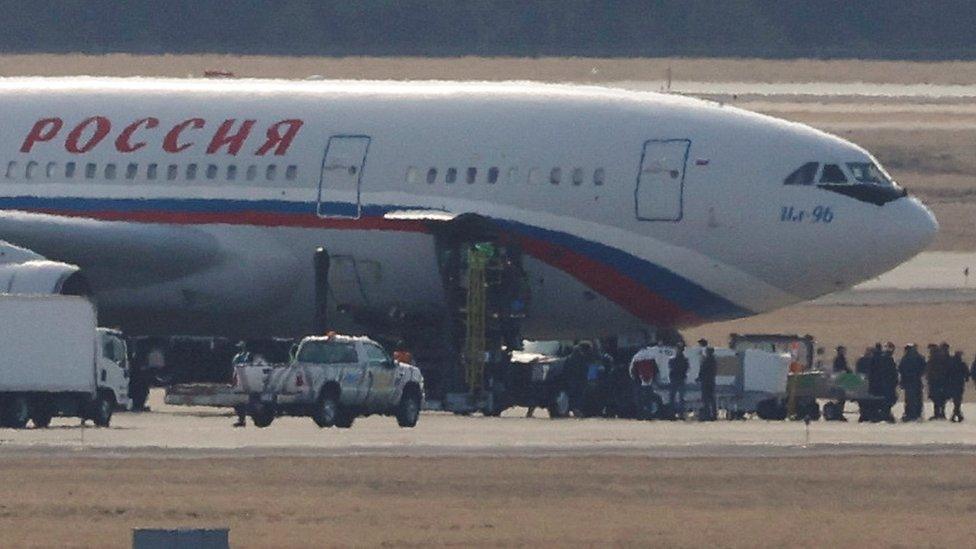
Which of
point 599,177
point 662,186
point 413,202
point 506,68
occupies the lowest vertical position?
point 413,202

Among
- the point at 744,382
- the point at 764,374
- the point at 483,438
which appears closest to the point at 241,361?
the point at 483,438

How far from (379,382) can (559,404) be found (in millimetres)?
7507

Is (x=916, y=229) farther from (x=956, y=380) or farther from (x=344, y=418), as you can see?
(x=344, y=418)

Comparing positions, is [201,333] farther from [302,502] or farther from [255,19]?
[255,19]

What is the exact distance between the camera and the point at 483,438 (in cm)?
4762

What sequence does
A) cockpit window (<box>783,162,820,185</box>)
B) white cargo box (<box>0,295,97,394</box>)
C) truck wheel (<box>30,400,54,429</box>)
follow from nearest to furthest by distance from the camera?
white cargo box (<box>0,295,97,394</box>), truck wheel (<box>30,400,54,429</box>), cockpit window (<box>783,162,820,185</box>)

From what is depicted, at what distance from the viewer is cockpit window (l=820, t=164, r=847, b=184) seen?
2288 inches

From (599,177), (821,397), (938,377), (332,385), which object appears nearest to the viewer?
(332,385)

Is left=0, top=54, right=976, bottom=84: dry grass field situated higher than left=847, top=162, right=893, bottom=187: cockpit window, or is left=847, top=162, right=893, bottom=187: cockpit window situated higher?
left=0, top=54, right=976, bottom=84: dry grass field

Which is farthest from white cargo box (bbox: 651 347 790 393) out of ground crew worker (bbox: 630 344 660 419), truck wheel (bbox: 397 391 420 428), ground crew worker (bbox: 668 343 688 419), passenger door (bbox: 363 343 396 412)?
passenger door (bbox: 363 343 396 412)

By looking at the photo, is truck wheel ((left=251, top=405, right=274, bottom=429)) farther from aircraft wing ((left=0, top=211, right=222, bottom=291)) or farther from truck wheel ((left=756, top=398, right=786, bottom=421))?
truck wheel ((left=756, top=398, right=786, bottom=421))

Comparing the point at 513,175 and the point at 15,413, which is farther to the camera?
the point at 513,175

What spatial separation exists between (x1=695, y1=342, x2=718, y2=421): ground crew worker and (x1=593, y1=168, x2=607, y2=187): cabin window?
3.87 meters

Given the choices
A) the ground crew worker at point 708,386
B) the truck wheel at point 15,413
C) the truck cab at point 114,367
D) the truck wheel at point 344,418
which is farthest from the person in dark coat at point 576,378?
the truck wheel at point 15,413
